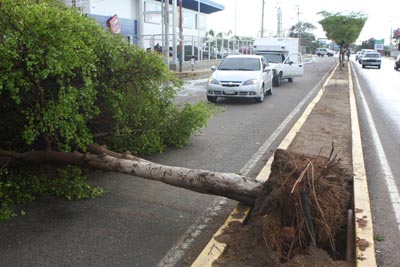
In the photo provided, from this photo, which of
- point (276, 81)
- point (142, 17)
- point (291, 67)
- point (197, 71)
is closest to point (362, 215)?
point (276, 81)

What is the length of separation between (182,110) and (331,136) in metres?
3.59

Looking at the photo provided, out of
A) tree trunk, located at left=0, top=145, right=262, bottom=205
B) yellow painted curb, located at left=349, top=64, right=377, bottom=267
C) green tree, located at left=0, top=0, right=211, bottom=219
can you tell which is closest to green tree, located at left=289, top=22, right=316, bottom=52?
yellow painted curb, located at left=349, top=64, right=377, bottom=267

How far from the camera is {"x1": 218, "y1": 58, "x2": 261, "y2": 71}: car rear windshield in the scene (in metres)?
16.6

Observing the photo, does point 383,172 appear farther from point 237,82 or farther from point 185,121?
point 237,82

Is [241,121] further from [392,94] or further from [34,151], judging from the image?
[392,94]

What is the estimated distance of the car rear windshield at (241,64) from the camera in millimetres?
16578

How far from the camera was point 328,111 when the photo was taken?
13680 mm

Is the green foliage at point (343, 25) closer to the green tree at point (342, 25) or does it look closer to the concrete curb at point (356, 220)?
the green tree at point (342, 25)

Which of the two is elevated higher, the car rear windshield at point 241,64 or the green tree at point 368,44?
the green tree at point 368,44

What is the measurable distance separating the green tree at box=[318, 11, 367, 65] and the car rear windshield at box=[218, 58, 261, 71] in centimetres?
2707

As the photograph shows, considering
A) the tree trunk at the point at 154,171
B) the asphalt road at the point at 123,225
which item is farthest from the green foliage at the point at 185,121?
the tree trunk at the point at 154,171

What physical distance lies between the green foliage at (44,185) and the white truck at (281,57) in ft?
56.3

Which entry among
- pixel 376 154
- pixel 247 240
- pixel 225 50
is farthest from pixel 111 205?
pixel 225 50

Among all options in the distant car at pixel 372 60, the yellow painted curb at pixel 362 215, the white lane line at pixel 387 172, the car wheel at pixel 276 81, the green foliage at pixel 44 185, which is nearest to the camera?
the yellow painted curb at pixel 362 215
